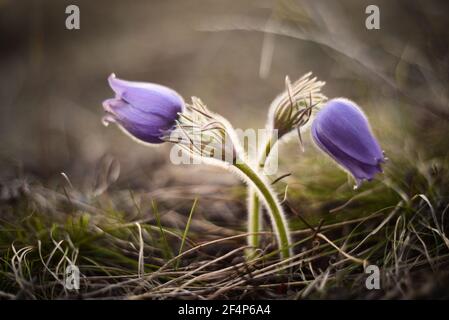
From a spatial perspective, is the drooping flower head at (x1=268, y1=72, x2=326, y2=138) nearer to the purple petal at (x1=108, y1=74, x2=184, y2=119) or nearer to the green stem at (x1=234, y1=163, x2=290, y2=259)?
the green stem at (x1=234, y1=163, x2=290, y2=259)

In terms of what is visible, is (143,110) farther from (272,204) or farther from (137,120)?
(272,204)

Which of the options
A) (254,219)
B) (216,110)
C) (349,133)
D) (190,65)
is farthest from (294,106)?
(190,65)

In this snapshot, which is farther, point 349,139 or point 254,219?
point 254,219

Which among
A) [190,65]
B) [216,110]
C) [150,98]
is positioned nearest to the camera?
[150,98]

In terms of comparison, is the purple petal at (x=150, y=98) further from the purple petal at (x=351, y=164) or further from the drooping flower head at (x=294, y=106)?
the purple petal at (x=351, y=164)

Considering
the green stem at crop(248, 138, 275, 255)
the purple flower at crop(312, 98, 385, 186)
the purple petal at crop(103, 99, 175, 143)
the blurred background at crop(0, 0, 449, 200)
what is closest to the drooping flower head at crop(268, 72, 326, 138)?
the purple flower at crop(312, 98, 385, 186)

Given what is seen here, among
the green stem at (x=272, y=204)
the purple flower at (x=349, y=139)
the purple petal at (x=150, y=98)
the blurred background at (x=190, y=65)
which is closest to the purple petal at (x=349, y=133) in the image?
the purple flower at (x=349, y=139)
